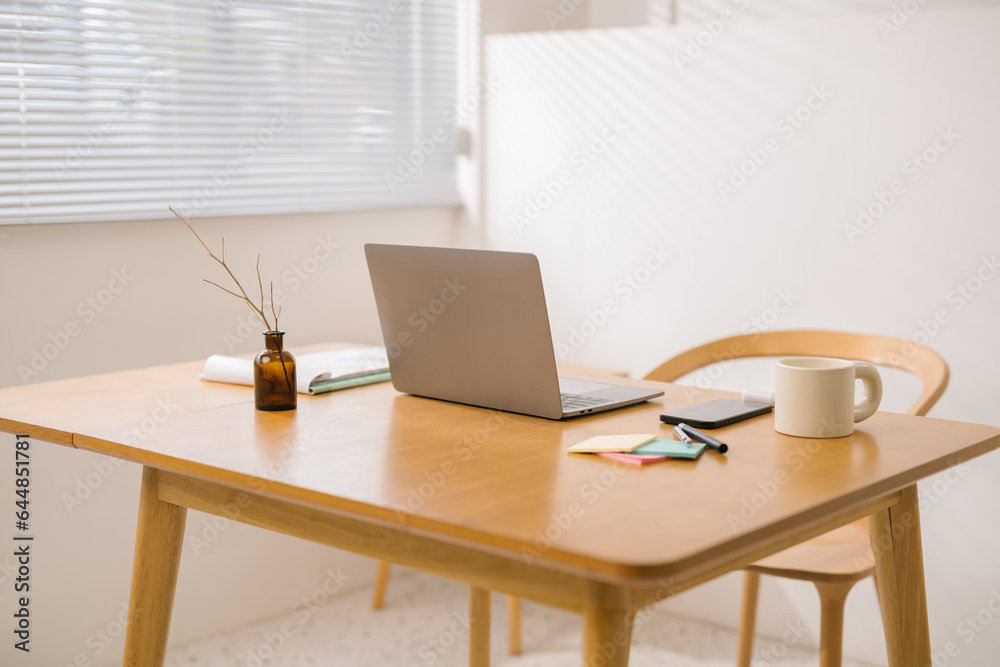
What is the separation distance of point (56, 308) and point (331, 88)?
98cm

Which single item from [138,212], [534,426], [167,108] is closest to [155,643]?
[534,426]

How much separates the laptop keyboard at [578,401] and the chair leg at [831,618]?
1.69ft

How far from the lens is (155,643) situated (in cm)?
161

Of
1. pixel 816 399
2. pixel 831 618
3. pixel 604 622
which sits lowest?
pixel 831 618

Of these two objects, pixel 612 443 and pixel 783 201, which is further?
pixel 783 201

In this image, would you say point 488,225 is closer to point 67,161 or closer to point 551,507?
point 67,161

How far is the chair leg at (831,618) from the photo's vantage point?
5.77ft

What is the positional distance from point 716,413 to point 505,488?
0.47 metres

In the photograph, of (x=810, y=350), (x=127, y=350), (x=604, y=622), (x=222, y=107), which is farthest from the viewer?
(x=222, y=107)

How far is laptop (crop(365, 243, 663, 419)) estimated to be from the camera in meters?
A: 1.45

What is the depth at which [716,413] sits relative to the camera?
151cm

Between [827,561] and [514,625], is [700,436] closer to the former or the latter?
[827,561]

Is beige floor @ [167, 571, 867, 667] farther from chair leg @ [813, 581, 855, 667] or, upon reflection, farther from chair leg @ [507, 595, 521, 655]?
chair leg @ [813, 581, 855, 667]

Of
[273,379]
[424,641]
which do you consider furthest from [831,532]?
[424,641]
